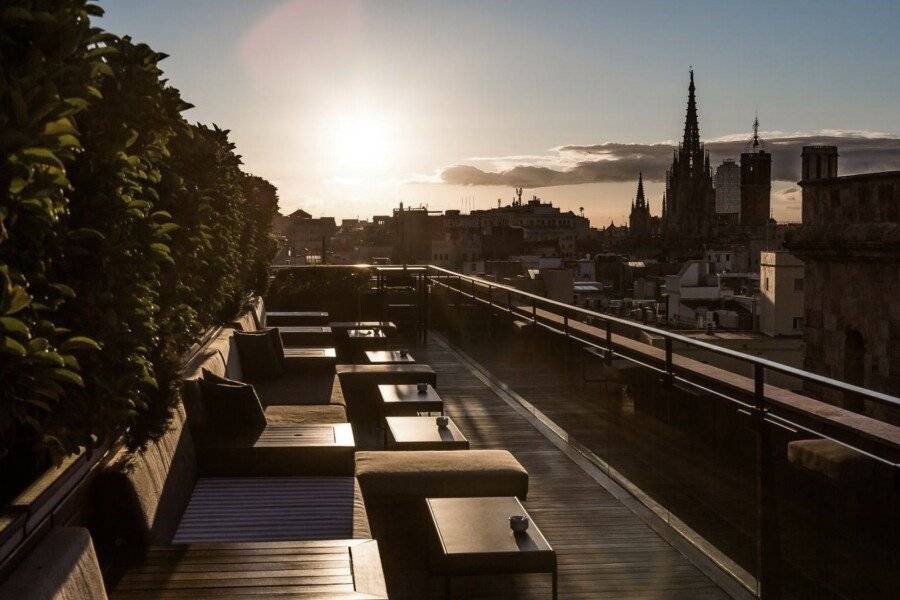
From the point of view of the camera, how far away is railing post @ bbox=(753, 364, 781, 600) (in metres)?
4.57

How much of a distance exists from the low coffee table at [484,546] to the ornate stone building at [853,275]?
12.1 meters

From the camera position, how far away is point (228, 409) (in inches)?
229

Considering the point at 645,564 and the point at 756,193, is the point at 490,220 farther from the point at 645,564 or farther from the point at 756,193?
the point at 645,564

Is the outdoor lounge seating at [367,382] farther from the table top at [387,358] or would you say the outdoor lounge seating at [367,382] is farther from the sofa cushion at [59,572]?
the sofa cushion at [59,572]

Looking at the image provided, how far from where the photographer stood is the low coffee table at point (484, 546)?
4246mm

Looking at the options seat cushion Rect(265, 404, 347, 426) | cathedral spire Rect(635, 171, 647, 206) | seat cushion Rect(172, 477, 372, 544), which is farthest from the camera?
cathedral spire Rect(635, 171, 647, 206)

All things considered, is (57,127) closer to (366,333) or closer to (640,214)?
(366,333)

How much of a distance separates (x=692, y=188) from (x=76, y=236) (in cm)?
15600

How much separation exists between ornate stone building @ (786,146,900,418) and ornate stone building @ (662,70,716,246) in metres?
138

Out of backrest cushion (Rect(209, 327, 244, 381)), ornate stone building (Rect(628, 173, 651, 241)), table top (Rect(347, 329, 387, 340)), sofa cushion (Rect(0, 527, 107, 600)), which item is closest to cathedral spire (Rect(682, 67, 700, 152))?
ornate stone building (Rect(628, 173, 651, 241))

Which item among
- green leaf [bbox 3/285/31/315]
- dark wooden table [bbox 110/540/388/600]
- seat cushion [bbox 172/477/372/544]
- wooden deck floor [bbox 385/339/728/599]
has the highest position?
green leaf [bbox 3/285/31/315]

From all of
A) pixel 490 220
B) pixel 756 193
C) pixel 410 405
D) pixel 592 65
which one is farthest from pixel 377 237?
pixel 410 405

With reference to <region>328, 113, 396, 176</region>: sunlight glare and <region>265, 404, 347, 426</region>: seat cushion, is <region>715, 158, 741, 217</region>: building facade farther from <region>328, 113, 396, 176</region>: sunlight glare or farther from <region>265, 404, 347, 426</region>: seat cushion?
<region>265, 404, 347, 426</region>: seat cushion

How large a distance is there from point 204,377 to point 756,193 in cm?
18461
